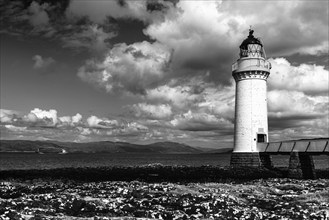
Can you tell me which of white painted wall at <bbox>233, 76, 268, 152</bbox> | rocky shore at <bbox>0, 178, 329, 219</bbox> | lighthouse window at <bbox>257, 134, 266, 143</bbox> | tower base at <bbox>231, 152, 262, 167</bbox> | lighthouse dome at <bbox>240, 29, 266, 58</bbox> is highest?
lighthouse dome at <bbox>240, 29, 266, 58</bbox>

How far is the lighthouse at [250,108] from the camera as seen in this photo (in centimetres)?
4847

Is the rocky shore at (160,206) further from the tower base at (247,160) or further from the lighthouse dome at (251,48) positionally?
the lighthouse dome at (251,48)

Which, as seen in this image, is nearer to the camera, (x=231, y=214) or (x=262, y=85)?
(x=231, y=214)

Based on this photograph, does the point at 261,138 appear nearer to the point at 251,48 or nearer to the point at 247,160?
the point at 247,160

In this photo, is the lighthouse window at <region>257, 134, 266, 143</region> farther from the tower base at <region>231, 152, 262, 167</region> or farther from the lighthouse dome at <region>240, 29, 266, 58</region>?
the lighthouse dome at <region>240, 29, 266, 58</region>

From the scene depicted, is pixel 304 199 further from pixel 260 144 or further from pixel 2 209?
pixel 260 144

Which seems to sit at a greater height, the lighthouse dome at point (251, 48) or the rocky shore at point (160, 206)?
the lighthouse dome at point (251, 48)

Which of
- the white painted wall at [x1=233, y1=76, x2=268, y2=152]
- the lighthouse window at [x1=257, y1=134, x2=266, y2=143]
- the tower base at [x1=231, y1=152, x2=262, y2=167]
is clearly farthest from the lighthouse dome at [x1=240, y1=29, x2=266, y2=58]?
the tower base at [x1=231, y1=152, x2=262, y2=167]

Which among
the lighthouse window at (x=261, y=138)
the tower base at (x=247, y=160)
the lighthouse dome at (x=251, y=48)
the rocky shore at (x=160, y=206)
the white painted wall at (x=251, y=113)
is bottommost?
the rocky shore at (x=160, y=206)

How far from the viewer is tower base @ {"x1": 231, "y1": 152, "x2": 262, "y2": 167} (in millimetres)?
48406

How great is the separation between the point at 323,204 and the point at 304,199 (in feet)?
6.60

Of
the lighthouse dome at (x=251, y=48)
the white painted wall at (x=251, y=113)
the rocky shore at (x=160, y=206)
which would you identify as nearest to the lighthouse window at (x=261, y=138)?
the white painted wall at (x=251, y=113)

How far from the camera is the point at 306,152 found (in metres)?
40.5

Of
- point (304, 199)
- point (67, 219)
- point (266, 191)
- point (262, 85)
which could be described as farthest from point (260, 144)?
point (67, 219)
